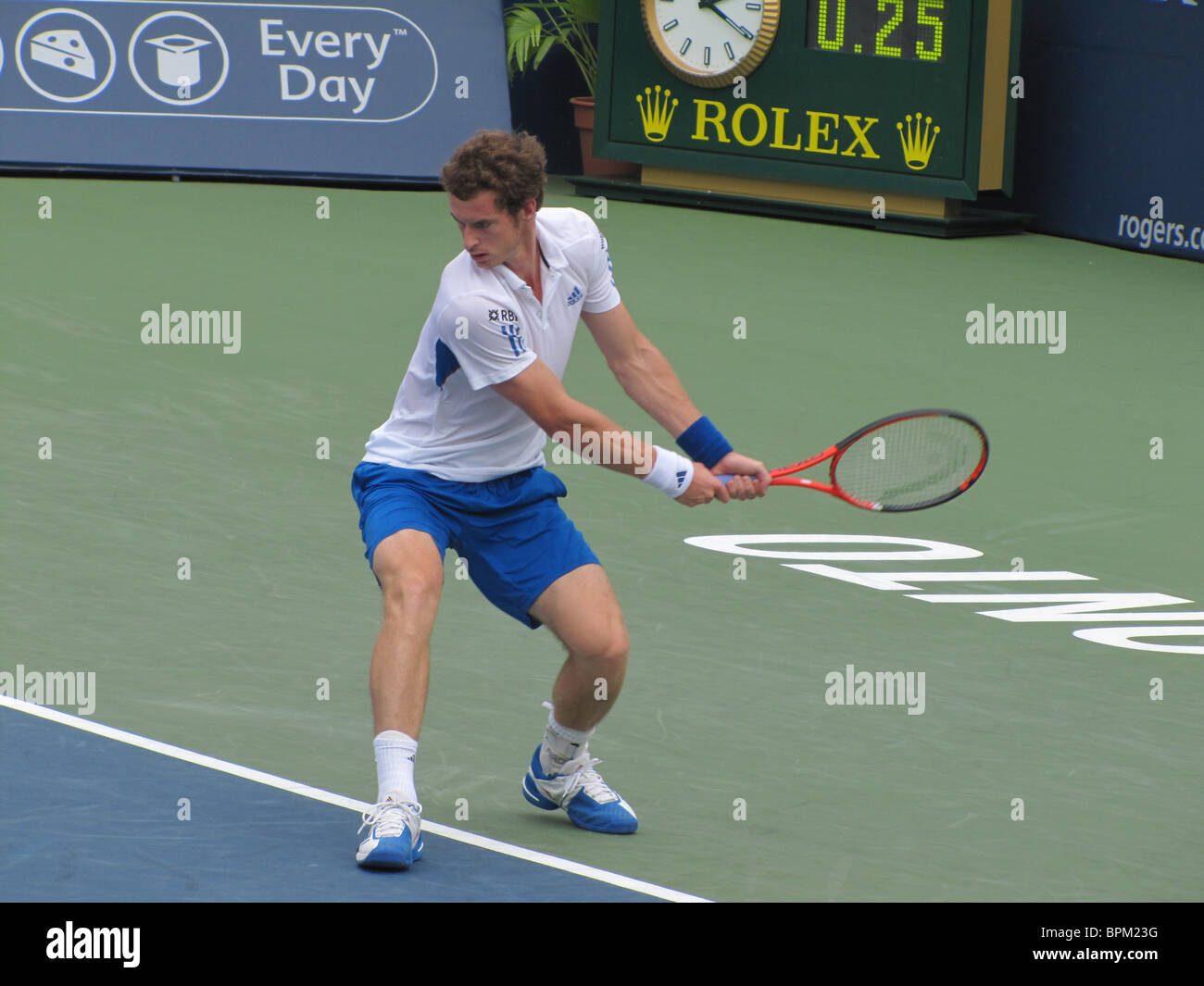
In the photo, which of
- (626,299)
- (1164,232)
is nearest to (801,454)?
(626,299)

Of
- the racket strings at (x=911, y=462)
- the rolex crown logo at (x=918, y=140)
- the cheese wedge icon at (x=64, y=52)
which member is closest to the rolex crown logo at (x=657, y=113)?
the rolex crown logo at (x=918, y=140)

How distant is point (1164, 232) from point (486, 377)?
11231mm

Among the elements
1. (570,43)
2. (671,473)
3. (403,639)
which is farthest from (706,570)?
(570,43)

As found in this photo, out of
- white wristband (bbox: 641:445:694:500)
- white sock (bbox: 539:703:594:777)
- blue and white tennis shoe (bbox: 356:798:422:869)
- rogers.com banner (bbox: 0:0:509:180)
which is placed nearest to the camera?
blue and white tennis shoe (bbox: 356:798:422:869)

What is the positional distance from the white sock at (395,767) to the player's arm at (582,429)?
859mm

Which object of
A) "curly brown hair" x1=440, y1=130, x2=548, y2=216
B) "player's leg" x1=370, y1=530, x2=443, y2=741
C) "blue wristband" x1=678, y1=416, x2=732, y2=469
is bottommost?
"player's leg" x1=370, y1=530, x2=443, y2=741

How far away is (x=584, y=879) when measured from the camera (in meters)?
5.35

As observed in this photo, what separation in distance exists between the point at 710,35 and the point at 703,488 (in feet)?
38.6

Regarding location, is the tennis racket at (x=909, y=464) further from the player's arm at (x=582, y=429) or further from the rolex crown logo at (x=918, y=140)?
the rolex crown logo at (x=918, y=140)

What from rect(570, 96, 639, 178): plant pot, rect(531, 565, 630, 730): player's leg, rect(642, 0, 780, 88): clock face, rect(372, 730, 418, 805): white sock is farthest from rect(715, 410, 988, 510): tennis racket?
rect(570, 96, 639, 178): plant pot

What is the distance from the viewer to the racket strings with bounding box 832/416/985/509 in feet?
20.1

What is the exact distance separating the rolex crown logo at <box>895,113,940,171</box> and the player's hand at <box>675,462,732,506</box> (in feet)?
35.4

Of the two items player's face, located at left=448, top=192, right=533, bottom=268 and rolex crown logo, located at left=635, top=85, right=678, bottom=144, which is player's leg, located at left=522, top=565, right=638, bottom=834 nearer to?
player's face, located at left=448, top=192, right=533, bottom=268

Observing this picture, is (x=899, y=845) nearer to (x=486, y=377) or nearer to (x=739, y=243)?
(x=486, y=377)
